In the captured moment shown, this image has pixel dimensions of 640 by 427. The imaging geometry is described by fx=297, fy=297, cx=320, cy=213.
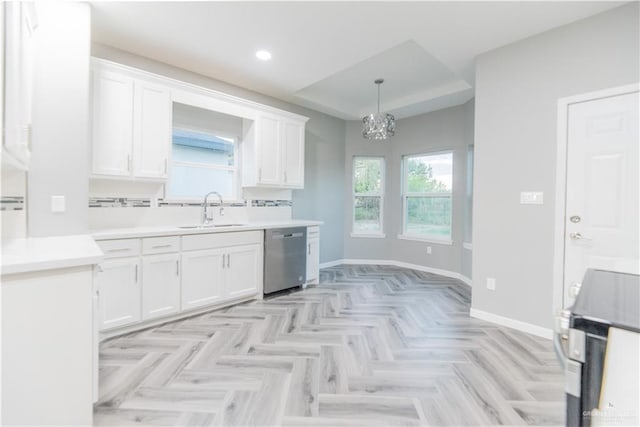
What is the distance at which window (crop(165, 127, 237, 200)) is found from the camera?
3559 mm

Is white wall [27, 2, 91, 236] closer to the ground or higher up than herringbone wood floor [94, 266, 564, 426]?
higher up

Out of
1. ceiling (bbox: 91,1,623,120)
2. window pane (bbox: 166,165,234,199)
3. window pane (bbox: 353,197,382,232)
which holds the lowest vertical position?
window pane (bbox: 353,197,382,232)

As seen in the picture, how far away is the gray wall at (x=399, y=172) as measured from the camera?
480 centimetres

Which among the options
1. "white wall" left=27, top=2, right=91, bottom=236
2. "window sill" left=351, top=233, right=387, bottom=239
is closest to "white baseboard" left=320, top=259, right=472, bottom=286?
"window sill" left=351, top=233, right=387, bottom=239

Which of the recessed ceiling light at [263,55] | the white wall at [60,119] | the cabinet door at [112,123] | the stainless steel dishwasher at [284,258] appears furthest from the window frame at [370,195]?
the white wall at [60,119]

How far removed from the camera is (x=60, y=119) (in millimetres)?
2246

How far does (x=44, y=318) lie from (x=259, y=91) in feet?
12.1

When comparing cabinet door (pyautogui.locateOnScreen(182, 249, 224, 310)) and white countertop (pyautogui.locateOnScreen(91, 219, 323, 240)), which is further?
cabinet door (pyautogui.locateOnScreen(182, 249, 224, 310))

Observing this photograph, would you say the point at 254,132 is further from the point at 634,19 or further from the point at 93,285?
the point at 634,19

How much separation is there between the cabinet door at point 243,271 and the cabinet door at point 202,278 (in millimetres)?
97

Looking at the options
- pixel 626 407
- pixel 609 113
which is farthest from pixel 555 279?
pixel 626 407

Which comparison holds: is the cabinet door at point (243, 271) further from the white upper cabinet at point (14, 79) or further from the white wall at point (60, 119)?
the white upper cabinet at point (14, 79)

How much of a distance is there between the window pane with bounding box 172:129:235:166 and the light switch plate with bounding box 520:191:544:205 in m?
3.42

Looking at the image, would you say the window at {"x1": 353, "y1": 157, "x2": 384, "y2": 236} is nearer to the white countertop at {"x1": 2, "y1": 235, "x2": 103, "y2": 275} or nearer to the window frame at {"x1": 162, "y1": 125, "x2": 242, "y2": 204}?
the window frame at {"x1": 162, "y1": 125, "x2": 242, "y2": 204}
